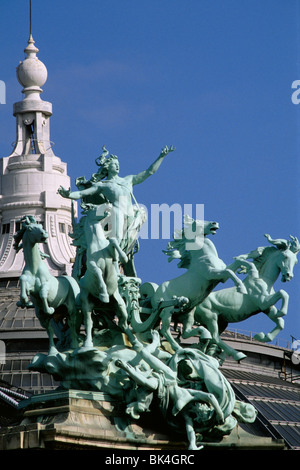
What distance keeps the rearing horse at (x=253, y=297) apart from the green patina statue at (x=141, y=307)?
3 cm

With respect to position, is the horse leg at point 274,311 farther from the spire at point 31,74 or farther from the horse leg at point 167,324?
the spire at point 31,74

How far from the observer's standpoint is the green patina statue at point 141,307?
5562 cm

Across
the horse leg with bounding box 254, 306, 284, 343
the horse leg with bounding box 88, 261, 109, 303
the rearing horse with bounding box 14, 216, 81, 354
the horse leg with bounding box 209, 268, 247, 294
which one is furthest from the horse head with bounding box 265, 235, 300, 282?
the rearing horse with bounding box 14, 216, 81, 354

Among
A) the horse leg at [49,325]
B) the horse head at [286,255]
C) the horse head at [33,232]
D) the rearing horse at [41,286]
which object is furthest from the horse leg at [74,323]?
the horse head at [286,255]

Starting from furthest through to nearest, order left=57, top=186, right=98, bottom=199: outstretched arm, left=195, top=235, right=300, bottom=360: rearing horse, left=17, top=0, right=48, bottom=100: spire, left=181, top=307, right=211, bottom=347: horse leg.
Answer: left=17, top=0, right=48, bottom=100: spire → left=195, top=235, right=300, bottom=360: rearing horse → left=181, top=307, right=211, bottom=347: horse leg → left=57, top=186, right=98, bottom=199: outstretched arm

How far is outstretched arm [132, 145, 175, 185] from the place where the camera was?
58.2 m

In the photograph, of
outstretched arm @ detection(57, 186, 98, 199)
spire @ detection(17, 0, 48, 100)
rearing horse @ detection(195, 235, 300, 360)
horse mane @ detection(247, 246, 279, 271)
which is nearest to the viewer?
outstretched arm @ detection(57, 186, 98, 199)

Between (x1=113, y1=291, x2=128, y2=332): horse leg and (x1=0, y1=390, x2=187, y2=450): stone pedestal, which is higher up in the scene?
(x1=113, y1=291, x2=128, y2=332): horse leg

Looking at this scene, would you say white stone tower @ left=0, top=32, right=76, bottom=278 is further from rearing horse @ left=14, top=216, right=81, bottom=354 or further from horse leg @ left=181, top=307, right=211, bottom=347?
rearing horse @ left=14, top=216, right=81, bottom=354

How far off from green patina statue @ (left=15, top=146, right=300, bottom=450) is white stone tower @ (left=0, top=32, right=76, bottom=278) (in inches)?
1343

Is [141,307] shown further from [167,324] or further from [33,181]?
[33,181]

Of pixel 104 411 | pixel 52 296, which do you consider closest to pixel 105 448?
pixel 104 411

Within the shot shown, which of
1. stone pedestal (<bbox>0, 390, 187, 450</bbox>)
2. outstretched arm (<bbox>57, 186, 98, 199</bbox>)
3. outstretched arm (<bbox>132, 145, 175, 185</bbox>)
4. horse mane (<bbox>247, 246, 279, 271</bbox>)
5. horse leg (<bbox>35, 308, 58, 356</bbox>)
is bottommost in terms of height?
stone pedestal (<bbox>0, 390, 187, 450</bbox>)

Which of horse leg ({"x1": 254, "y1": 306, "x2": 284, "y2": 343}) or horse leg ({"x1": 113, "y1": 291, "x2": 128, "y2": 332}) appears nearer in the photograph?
horse leg ({"x1": 113, "y1": 291, "x2": 128, "y2": 332})
